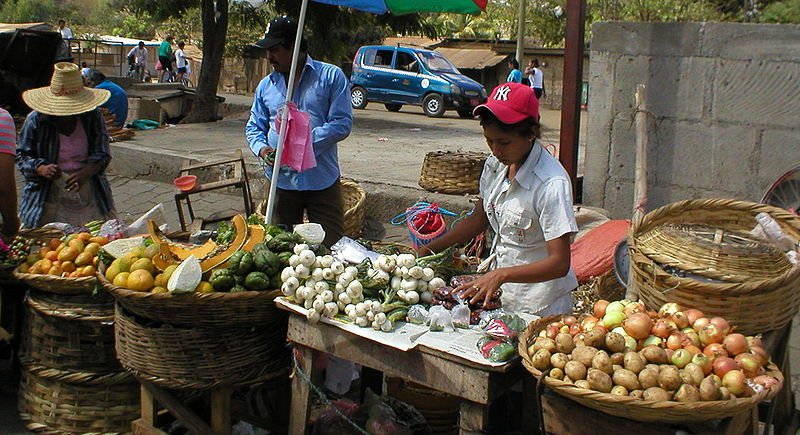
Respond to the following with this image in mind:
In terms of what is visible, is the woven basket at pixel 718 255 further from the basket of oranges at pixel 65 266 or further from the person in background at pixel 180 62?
the person in background at pixel 180 62

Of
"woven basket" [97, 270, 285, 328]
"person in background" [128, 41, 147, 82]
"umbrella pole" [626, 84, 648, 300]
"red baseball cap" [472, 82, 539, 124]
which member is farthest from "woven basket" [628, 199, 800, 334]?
"person in background" [128, 41, 147, 82]

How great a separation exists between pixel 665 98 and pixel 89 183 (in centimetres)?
415

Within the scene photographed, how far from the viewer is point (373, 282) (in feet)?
11.0

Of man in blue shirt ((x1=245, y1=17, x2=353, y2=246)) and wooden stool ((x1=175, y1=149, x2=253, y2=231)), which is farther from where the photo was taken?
wooden stool ((x1=175, y1=149, x2=253, y2=231))

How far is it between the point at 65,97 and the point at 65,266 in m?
1.42

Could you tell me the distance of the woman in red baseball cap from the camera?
3039 mm

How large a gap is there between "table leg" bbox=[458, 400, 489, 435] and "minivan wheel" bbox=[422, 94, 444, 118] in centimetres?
1734

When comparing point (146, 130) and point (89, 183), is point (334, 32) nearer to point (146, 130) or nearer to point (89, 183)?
point (146, 130)

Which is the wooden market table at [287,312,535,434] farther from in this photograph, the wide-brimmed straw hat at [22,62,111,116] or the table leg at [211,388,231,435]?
the wide-brimmed straw hat at [22,62,111,116]

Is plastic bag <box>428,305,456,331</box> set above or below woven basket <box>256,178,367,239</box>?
above

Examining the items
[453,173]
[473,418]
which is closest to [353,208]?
[453,173]

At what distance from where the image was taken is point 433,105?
2008cm

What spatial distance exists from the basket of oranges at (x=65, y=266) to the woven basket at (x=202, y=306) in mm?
394

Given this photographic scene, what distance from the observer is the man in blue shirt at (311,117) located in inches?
189
